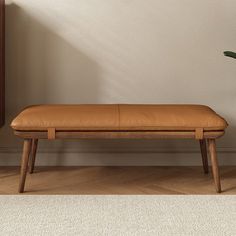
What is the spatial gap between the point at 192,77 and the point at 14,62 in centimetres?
71

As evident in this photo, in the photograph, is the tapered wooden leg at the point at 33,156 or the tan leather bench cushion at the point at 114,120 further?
the tapered wooden leg at the point at 33,156

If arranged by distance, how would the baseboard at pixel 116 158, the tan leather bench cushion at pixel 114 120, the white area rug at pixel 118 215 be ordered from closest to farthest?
the white area rug at pixel 118 215, the tan leather bench cushion at pixel 114 120, the baseboard at pixel 116 158

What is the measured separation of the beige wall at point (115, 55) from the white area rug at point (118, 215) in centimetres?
55

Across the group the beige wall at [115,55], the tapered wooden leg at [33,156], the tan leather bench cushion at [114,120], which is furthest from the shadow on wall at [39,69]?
the tan leather bench cushion at [114,120]

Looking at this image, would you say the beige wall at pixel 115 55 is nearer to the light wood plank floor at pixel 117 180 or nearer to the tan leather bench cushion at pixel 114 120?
the light wood plank floor at pixel 117 180

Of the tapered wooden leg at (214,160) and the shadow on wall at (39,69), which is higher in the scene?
the shadow on wall at (39,69)

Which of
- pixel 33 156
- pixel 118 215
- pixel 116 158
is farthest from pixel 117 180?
pixel 118 215

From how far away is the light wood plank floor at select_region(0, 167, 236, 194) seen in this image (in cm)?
168

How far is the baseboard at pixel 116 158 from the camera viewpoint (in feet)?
6.66

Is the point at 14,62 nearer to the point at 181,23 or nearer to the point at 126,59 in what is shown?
the point at 126,59

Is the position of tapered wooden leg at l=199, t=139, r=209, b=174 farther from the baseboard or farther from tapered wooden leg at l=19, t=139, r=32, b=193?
tapered wooden leg at l=19, t=139, r=32, b=193

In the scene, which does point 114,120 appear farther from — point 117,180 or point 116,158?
point 116,158

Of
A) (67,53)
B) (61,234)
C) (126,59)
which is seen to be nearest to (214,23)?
(126,59)

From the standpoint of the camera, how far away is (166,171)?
6.45 feet
